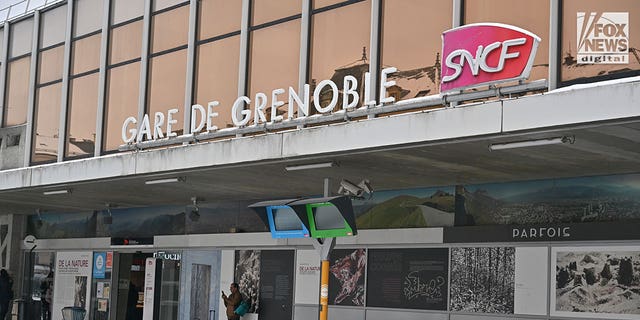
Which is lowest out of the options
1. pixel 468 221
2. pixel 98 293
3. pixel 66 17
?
pixel 98 293

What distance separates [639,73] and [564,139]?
138cm

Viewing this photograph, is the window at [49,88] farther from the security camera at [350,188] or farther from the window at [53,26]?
the security camera at [350,188]

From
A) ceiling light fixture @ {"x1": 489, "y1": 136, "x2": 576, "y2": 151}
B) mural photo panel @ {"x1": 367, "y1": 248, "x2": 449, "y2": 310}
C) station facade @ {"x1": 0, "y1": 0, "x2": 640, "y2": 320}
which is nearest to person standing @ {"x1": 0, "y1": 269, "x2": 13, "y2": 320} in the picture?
station facade @ {"x1": 0, "y1": 0, "x2": 640, "y2": 320}

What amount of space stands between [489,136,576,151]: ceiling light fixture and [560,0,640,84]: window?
2.48ft

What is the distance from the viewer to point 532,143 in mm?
13320

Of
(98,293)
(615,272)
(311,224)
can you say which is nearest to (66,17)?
(98,293)

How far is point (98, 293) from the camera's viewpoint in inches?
1081

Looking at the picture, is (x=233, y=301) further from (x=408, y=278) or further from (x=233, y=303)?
(x=408, y=278)

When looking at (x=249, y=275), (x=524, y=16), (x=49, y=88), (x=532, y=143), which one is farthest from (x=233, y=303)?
(x=524, y=16)

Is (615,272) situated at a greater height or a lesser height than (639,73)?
lesser

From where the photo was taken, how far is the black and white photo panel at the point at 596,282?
15.5 m

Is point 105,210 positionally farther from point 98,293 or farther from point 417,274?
point 417,274

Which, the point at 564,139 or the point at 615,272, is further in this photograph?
the point at 615,272

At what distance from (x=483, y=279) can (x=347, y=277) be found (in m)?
3.54
